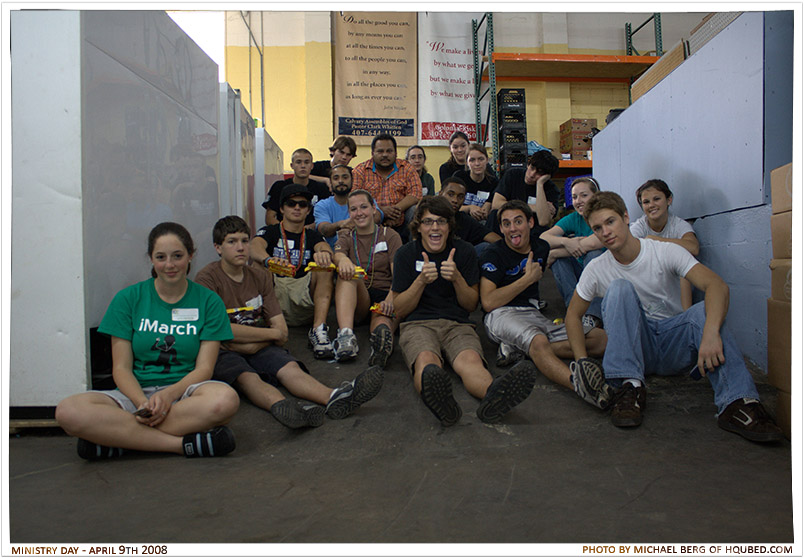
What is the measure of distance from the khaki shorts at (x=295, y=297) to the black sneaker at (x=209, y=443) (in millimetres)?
1280

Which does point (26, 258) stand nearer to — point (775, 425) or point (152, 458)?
point (152, 458)

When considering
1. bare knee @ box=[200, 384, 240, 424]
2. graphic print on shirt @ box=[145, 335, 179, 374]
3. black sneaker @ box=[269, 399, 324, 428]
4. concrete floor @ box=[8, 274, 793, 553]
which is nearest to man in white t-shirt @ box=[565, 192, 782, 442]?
concrete floor @ box=[8, 274, 793, 553]

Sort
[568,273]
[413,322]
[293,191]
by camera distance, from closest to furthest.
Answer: [413,322], [293,191], [568,273]

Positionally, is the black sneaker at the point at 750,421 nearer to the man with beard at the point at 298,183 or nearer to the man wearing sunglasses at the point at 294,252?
the man wearing sunglasses at the point at 294,252

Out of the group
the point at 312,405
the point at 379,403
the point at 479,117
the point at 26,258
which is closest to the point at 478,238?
the point at 379,403

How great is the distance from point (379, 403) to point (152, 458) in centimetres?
90

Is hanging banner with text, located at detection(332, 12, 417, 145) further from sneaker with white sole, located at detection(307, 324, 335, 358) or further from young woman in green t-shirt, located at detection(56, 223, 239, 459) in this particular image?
young woman in green t-shirt, located at detection(56, 223, 239, 459)

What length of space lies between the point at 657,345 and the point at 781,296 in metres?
0.51

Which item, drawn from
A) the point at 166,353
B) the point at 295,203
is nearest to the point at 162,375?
the point at 166,353

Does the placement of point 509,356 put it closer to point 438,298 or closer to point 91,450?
point 438,298

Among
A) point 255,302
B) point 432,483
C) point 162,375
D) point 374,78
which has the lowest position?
point 432,483

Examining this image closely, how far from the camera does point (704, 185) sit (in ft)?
9.30

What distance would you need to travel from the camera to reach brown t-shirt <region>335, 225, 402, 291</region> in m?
3.14

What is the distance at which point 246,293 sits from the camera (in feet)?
8.14
